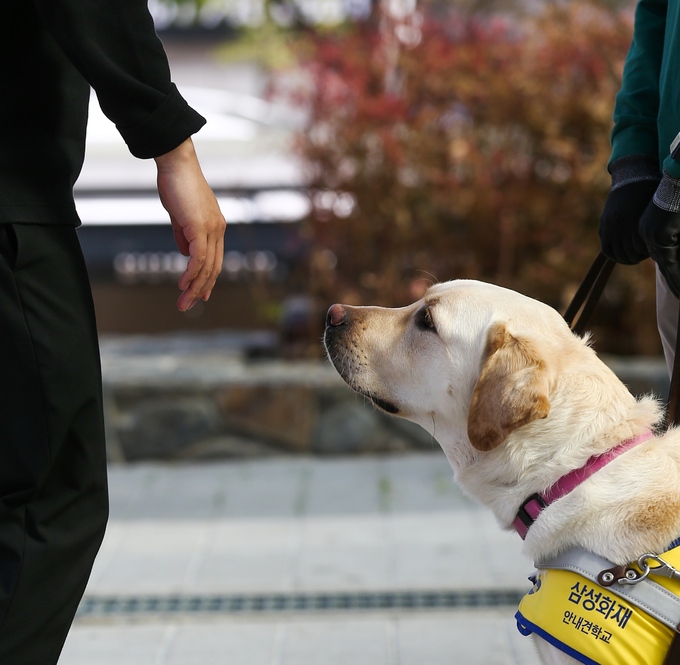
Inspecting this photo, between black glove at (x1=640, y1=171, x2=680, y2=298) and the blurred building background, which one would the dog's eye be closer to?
black glove at (x1=640, y1=171, x2=680, y2=298)

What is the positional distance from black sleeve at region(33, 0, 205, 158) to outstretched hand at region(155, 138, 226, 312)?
5 cm

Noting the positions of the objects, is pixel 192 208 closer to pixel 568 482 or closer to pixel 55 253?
pixel 55 253

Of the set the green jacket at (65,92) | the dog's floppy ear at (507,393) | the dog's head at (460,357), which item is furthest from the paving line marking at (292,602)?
the green jacket at (65,92)

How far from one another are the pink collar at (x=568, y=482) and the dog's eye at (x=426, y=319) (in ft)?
1.81

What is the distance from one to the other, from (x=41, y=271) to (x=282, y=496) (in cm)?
301

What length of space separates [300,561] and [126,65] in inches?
104

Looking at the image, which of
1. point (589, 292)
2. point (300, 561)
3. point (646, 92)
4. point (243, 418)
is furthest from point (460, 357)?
point (243, 418)

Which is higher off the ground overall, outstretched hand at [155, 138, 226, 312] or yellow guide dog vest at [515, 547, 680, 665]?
outstretched hand at [155, 138, 226, 312]

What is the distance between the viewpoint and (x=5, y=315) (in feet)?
6.08

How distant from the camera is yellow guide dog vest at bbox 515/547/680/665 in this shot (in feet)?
5.93

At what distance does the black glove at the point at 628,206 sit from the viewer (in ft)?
7.55

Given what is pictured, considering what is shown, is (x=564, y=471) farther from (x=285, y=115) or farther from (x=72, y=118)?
(x=285, y=115)

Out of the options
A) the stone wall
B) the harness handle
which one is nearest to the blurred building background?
the stone wall

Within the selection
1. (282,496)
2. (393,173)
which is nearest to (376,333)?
(282,496)
